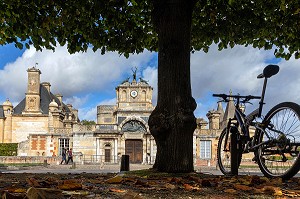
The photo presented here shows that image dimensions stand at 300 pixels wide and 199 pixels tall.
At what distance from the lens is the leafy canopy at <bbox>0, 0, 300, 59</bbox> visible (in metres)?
7.96

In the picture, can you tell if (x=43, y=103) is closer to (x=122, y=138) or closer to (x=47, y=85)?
(x=47, y=85)

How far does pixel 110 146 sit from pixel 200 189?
4570cm

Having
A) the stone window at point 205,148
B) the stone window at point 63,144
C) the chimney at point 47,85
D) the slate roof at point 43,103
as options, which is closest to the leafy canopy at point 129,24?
the stone window at point 205,148

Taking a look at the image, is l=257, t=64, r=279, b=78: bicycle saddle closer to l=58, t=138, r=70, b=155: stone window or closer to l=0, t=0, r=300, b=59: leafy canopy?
l=0, t=0, r=300, b=59: leafy canopy

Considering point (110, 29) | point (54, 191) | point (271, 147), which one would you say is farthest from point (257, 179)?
point (110, 29)

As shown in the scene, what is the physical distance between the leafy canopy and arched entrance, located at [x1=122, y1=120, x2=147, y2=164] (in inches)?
→ 1565

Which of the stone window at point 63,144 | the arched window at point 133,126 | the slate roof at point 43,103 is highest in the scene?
the slate roof at point 43,103

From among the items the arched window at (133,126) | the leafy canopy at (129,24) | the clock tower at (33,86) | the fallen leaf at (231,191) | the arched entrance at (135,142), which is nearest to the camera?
the fallen leaf at (231,191)

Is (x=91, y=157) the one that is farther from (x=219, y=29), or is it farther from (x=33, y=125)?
(x=219, y=29)

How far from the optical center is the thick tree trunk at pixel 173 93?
580cm

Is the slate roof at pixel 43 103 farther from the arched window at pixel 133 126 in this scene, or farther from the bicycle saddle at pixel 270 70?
the bicycle saddle at pixel 270 70

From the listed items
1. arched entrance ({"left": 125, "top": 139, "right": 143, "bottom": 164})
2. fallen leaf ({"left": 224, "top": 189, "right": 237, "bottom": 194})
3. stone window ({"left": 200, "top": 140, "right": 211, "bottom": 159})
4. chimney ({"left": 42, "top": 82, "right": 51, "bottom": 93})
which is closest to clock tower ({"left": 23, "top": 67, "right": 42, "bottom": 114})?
chimney ({"left": 42, "top": 82, "right": 51, "bottom": 93})

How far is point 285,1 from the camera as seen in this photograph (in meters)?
7.95

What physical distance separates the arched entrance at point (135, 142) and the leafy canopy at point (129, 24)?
39761mm
